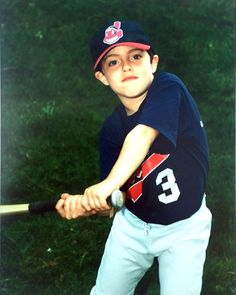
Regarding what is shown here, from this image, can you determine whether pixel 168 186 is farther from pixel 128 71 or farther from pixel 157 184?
pixel 128 71

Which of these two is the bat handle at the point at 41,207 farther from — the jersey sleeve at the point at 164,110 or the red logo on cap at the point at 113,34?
the red logo on cap at the point at 113,34

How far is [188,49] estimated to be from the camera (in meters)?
4.89

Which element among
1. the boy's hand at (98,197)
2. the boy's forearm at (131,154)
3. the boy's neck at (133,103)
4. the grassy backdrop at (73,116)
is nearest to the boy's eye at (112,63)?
the boy's neck at (133,103)

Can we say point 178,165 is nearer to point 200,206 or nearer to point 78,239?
point 200,206

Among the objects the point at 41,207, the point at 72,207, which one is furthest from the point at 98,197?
the point at 41,207

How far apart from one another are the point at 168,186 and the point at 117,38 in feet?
2.05

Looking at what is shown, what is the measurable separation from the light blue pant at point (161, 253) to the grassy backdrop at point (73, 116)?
0.65m

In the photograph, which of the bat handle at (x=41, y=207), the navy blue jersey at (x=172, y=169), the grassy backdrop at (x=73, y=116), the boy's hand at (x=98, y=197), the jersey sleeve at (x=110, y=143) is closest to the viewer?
→ the boy's hand at (x=98, y=197)

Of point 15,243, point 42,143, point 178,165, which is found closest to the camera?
point 178,165

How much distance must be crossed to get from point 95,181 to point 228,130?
119cm

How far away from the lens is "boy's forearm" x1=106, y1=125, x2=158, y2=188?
5.95 ft

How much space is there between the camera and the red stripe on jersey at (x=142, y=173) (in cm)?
213

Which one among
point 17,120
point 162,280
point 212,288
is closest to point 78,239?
point 212,288

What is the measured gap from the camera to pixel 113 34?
2.12 m
